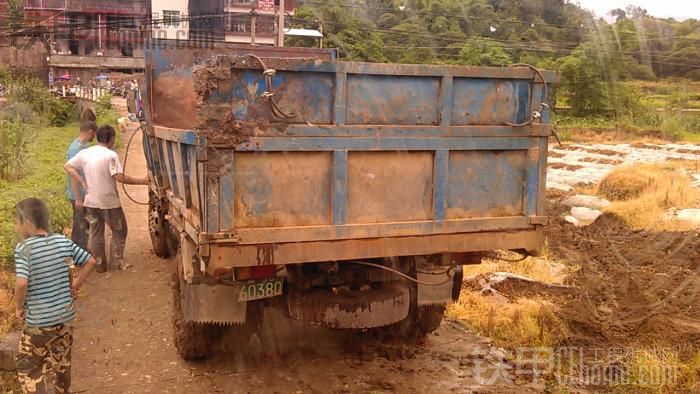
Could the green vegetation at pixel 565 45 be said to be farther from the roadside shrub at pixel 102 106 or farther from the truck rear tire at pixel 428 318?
the truck rear tire at pixel 428 318

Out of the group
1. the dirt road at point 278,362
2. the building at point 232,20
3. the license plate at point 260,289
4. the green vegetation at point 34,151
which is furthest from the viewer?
the building at point 232,20

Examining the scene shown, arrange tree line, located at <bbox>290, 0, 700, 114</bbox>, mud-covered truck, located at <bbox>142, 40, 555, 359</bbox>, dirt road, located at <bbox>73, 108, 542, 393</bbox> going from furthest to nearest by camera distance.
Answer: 1. tree line, located at <bbox>290, 0, 700, 114</bbox>
2. dirt road, located at <bbox>73, 108, 542, 393</bbox>
3. mud-covered truck, located at <bbox>142, 40, 555, 359</bbox>

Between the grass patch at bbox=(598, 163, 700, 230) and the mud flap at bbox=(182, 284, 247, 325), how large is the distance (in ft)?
25.9

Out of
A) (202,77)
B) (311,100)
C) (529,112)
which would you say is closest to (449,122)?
(529,112)

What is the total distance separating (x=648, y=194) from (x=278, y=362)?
973 centimetres

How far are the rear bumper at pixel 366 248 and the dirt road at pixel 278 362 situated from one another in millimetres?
996

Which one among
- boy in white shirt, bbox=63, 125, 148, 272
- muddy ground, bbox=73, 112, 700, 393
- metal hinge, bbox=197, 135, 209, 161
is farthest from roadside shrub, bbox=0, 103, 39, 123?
metal hinge, bbox=197, 135, 209, 161

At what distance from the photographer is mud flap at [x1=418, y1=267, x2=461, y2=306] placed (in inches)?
182

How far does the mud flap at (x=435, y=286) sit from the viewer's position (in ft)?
15.1

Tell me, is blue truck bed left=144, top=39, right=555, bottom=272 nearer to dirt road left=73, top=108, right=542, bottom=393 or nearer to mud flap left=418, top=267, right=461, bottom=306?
mud flap left=418, top=267, right=461, bottom=306

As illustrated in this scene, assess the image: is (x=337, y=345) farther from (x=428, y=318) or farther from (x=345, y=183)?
(x=345, y=183)

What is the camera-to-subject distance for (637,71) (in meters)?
41.2

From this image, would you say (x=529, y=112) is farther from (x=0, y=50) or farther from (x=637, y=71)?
(x=637, y=71)

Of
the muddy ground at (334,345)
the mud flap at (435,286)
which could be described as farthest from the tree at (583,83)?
the mud flap at (435,286)
